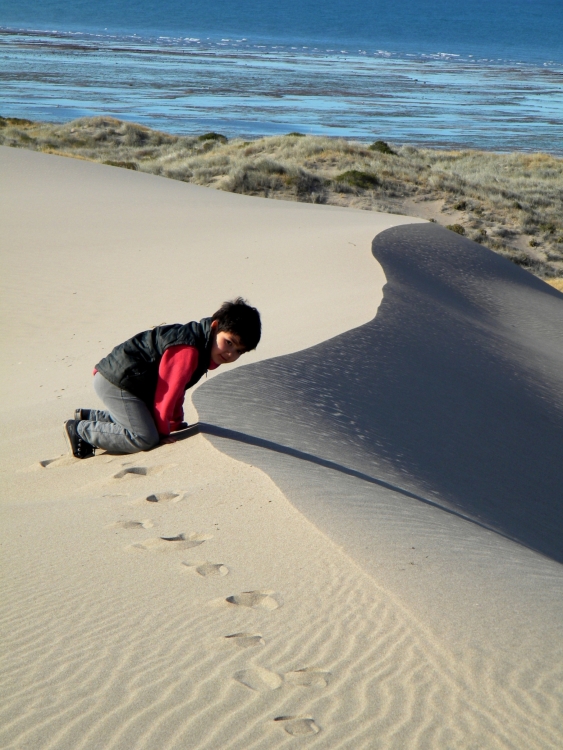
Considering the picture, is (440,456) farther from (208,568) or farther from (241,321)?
(208,568)

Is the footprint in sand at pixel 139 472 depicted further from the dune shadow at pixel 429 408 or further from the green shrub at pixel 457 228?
the green shrub at pixel 457 228

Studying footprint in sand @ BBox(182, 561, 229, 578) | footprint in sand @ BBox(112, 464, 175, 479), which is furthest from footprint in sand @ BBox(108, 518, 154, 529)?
footprint in sand @ BBox(112, 464, 175, 479)

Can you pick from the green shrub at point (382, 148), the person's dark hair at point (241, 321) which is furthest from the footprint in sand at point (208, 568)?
the green shrub at point (382, 148)

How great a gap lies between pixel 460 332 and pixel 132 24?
15965 centimetres

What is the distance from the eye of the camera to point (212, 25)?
6196 inches

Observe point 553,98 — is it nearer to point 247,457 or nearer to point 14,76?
point 14,76

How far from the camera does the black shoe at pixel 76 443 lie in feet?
15.4

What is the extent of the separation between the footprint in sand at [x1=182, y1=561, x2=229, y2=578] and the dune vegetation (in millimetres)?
16242

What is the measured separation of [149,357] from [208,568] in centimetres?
149

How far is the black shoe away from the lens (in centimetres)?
469

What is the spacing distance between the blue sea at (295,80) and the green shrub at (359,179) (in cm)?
1212

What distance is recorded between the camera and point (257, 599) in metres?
2.92

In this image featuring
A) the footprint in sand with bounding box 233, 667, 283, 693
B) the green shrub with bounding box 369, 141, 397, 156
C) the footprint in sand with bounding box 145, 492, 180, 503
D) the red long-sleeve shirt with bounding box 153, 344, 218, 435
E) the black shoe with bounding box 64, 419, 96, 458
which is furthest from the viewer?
the green shrub with bounding box 369, 141, 397, 156

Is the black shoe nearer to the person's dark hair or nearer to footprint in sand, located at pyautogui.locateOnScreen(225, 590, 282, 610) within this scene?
the person's dark hair
